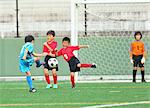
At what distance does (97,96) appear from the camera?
13383 mm

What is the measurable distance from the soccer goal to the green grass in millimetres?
4459

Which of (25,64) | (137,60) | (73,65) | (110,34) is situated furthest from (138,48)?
(25,64)

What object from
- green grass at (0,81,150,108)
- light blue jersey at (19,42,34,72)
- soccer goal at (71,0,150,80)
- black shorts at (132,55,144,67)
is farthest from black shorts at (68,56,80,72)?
soccer goal at (71,0,150,80)

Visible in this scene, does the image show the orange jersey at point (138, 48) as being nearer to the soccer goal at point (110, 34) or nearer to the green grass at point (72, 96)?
→ the soccer goal at point (110, 34)

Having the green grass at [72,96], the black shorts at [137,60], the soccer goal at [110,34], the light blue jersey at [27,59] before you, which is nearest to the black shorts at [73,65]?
the green grass at [72,96]

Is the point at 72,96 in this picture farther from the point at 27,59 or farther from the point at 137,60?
the point at 137,60

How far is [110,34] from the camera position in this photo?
2145cm

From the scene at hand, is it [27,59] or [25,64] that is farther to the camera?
[25,64]

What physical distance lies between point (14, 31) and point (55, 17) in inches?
59.8

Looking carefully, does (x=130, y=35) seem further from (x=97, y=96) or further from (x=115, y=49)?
(x=97, y=96)

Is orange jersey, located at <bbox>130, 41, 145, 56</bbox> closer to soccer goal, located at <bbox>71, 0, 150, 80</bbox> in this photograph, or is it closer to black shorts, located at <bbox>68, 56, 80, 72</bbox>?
soccer goal, located at <bbox>71, 0, 150, 80</bbox>

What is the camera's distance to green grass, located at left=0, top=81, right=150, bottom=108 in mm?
11844

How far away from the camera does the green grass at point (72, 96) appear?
11844 millimetres

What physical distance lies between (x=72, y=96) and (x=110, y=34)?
8295 mm
